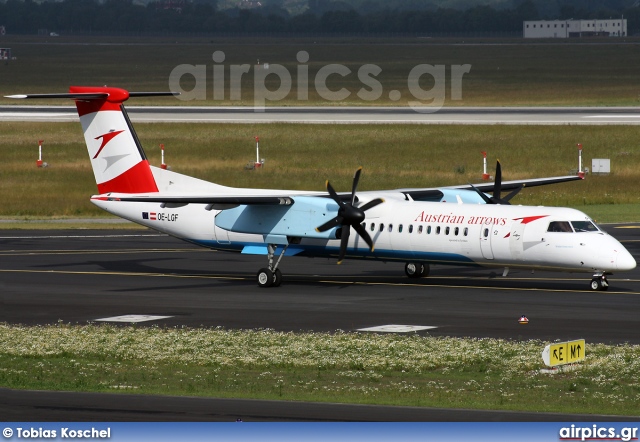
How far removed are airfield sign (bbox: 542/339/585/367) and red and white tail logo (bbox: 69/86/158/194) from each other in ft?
71.7

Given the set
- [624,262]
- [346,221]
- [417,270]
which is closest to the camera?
[624,262]

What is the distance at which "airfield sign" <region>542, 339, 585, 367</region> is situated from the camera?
61.0ft

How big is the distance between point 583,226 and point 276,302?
9.42m

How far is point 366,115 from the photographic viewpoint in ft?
314

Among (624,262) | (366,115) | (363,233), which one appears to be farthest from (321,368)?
(366,115)

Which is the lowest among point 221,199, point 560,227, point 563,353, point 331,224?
point 563,353

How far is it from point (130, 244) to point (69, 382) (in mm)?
27147

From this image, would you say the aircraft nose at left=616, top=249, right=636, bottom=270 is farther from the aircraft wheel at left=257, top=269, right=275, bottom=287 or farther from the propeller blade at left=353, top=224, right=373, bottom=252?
the aircraft wheel at left=257, top=269, right=275, bottom=287

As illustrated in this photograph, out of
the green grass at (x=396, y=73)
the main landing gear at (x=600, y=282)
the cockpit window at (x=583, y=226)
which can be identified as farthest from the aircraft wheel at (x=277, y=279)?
the green grass at (x=396, y=73)

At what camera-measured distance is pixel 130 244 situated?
46531mm

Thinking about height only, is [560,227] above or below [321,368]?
above

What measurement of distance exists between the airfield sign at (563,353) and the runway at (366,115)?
68106mm

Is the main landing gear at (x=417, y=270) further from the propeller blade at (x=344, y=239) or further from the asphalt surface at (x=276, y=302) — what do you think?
the propeller blade at (x=344, y=239)

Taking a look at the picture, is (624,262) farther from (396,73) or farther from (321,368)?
(396,73)
